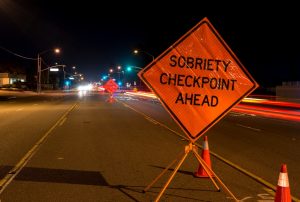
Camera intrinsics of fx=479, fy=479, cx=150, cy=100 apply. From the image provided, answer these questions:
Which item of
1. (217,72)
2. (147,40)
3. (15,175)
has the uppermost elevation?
(147,40)

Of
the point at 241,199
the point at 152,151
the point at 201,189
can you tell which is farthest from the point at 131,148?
the point at 241,199

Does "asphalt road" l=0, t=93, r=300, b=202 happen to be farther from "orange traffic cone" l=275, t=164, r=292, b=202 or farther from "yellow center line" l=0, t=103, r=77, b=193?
"orange traffic cone" l=275, t=164, r=292, b=202

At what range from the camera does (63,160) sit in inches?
431

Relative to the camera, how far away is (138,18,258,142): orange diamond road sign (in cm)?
774

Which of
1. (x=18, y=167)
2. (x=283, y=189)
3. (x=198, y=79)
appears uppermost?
(x=198, y=79)

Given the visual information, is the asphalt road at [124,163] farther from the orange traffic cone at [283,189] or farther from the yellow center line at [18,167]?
the orange traffic cone at [283,189]

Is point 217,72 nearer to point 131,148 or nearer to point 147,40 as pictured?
point 131,148

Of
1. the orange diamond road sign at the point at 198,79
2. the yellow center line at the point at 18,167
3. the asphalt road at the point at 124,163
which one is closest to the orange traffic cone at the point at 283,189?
the asphalt road at the point at 124,163

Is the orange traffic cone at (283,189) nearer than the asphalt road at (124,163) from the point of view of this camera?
Yes

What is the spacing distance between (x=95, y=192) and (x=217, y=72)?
281 centimetres

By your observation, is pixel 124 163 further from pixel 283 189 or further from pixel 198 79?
pixel 283 189

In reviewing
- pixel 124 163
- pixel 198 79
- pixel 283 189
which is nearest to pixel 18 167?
pixel 124 163

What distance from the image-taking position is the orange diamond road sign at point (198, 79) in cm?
774

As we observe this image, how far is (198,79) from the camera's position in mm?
7852
